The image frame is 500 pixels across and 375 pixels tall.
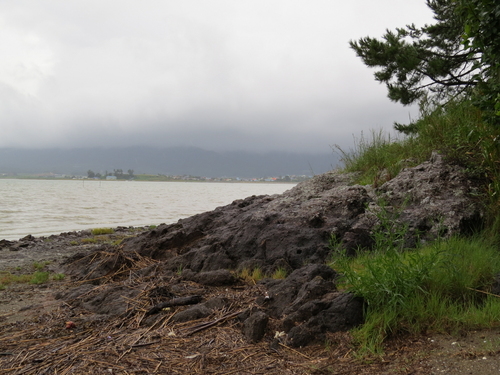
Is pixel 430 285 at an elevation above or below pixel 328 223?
below

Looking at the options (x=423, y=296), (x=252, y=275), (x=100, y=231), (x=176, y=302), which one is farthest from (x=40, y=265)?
(x=423, y=296)

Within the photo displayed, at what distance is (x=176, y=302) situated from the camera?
4.10 metres

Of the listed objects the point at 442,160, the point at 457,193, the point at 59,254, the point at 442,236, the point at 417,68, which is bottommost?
the point at 59,254

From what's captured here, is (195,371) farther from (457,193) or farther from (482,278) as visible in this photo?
(457,193)

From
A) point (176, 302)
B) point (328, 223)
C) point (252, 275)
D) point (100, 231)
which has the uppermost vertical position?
point (328, 223)

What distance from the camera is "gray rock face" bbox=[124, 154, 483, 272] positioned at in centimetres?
491

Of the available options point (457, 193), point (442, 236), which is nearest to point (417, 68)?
point (457, 193)

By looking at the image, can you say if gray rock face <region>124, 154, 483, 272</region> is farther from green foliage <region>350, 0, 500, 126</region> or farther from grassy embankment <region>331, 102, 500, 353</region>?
green foliage <region>350, 0, 500, 126</region>

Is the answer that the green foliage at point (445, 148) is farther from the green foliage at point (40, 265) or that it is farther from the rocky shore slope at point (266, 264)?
the green foliage at point (40, 265)

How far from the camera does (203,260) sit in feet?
17.6

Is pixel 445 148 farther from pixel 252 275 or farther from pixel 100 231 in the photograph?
pixel 100 231

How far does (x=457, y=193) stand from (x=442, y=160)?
2.60 ft

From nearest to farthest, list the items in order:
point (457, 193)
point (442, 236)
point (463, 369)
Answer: point (463, 369), point (442, 236), point (457, 193)

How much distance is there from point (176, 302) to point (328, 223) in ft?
7.89
